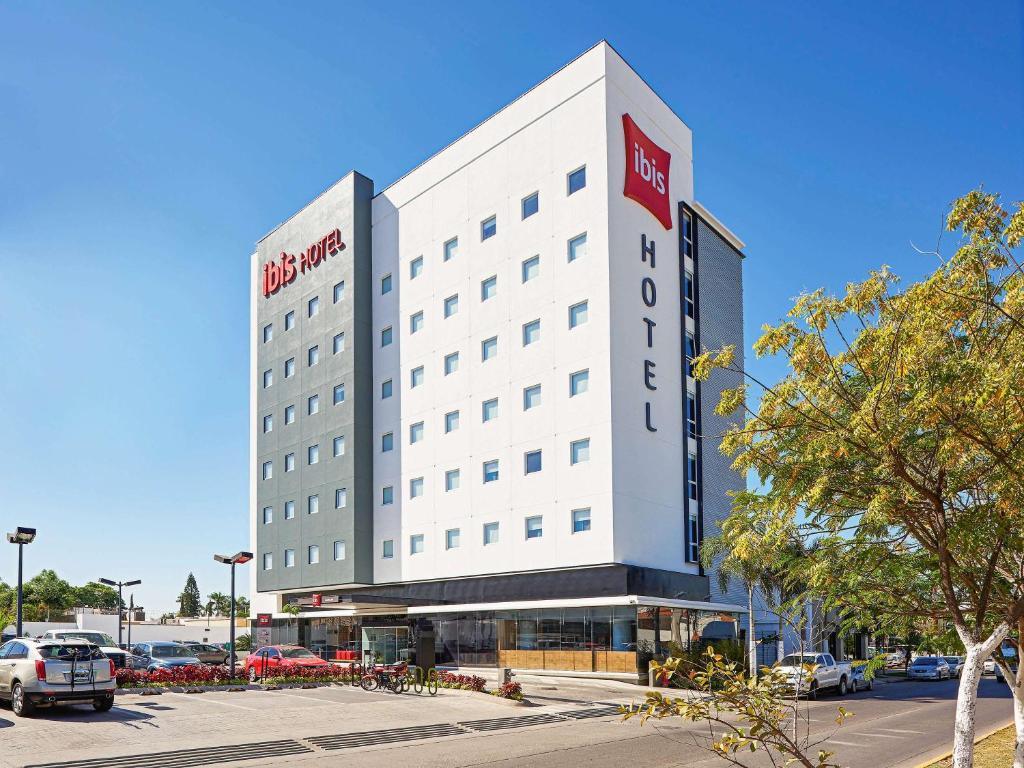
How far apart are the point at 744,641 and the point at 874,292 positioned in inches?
1605

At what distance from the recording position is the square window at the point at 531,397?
46969 mm

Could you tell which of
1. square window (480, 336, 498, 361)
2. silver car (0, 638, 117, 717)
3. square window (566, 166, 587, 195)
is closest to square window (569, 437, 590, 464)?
square window (480, 336, 498, 361)

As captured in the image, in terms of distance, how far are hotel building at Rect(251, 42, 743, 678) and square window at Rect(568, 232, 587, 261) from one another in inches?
9.1

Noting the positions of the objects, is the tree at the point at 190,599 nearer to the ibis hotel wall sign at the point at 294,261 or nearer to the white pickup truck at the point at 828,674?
the ibis hotel wall sign at the point at 294,261

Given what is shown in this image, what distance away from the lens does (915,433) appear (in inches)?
394

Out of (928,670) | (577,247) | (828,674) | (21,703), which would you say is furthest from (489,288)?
(928,670)

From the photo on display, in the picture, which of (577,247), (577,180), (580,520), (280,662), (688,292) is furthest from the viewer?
(688,292)

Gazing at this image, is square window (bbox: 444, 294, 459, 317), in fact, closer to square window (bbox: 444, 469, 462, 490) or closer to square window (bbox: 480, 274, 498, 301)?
square window (bbox: 480, 274, 498, 301)

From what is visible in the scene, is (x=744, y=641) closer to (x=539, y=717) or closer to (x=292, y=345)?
(x=539, y=717)

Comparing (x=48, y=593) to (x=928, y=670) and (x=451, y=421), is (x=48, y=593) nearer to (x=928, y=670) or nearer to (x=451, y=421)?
(x=451, y=421)

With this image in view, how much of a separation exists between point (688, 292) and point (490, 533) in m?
17.2

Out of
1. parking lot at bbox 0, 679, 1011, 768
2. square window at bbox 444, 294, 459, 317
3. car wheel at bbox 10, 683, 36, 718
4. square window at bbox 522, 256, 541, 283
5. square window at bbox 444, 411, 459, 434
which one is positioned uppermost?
square window at bbox 522, 256, 541, 283

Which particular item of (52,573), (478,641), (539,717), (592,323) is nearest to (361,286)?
(592,323)

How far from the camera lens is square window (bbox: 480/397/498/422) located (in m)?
49.2
